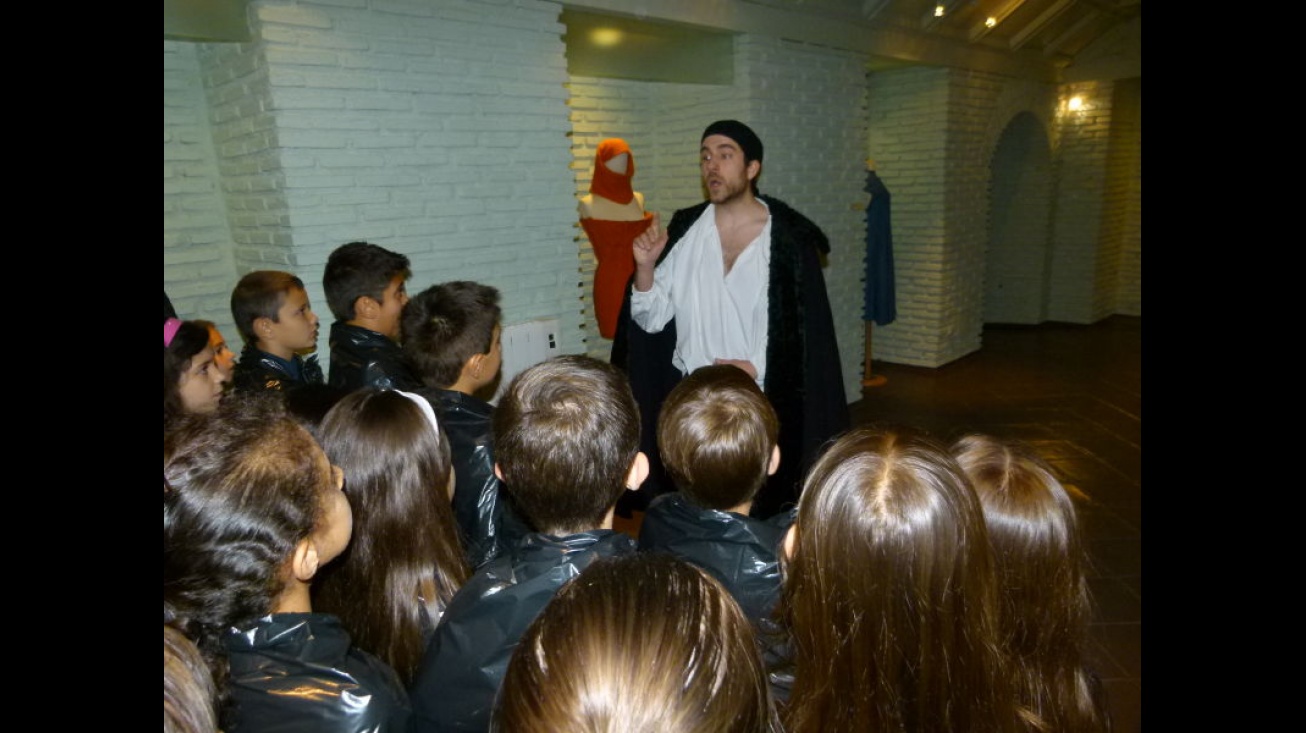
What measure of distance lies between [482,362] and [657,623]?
1878 mm

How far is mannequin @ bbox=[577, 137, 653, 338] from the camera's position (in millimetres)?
4516

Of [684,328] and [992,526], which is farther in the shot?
[684,328]

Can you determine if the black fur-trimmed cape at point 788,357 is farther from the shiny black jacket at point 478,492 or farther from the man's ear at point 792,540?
the man's ear at point 792,540

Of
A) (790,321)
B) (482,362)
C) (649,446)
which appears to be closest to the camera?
(482,362)

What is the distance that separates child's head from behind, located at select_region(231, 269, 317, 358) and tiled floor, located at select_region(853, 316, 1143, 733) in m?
2.24

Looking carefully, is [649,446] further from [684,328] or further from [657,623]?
[657,623]

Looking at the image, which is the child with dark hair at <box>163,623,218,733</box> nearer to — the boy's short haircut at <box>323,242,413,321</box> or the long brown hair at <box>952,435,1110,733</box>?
the long brown hair at <box>952,435,1110,733</box>

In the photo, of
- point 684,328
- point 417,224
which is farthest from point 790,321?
point 417,224

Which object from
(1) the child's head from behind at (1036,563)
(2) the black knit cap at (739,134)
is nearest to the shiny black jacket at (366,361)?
(2) the black knit cap at (739,134)

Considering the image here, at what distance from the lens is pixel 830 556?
109 cm

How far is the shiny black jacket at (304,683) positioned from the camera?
1.06 metres

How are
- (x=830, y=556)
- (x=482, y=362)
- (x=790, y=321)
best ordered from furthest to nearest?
(x=790, y=321) < (x=482, y=362) < (x=830, y=556)

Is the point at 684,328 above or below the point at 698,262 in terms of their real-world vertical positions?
below

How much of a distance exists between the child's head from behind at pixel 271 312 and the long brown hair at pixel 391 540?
1.26m
